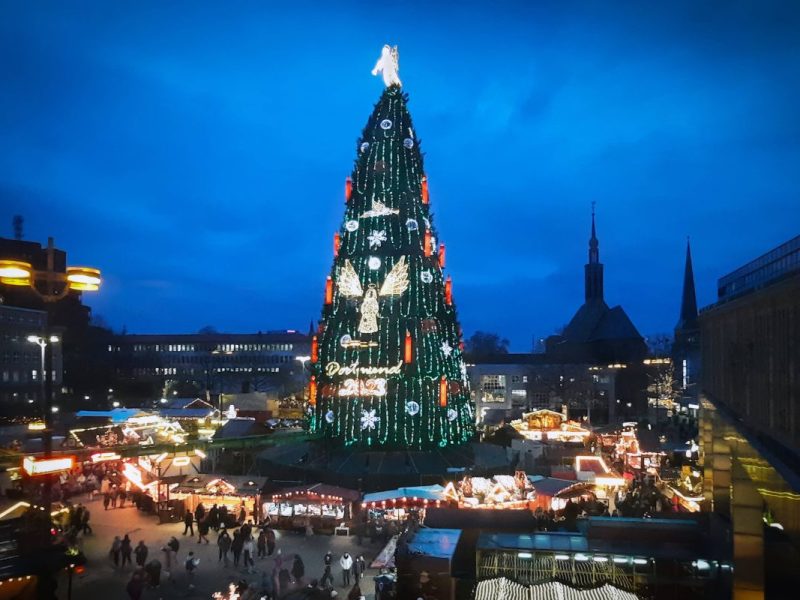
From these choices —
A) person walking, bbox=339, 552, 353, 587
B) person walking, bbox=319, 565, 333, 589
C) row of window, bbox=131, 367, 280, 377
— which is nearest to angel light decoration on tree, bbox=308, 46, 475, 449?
person walking, bbox=339, 552, 353, 587

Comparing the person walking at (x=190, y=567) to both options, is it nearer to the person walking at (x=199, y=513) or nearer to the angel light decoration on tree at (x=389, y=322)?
the person walking at (x=199, y=513)

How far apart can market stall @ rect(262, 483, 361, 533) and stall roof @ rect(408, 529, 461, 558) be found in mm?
10009

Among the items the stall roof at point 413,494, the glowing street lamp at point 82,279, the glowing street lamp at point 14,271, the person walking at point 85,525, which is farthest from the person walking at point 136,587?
the stall roof at point 413,494

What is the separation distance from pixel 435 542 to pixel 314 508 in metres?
11.5

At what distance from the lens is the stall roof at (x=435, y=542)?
12516mm

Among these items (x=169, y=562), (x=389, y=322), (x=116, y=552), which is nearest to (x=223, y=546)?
(x=169, y=562)

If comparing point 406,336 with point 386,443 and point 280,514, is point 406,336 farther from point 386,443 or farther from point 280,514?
point 280,514

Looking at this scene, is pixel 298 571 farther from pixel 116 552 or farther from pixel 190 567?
pixel 116 552

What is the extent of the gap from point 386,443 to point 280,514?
339 inches

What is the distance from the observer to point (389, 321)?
32.1m

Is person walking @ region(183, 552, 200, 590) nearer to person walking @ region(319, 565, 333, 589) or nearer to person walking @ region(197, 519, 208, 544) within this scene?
person walking @ region(197, 519, 208, 544)

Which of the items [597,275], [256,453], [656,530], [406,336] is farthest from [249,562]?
[597,275]

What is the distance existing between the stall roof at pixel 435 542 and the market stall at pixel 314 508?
394 inches

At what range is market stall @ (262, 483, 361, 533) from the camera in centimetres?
2342
